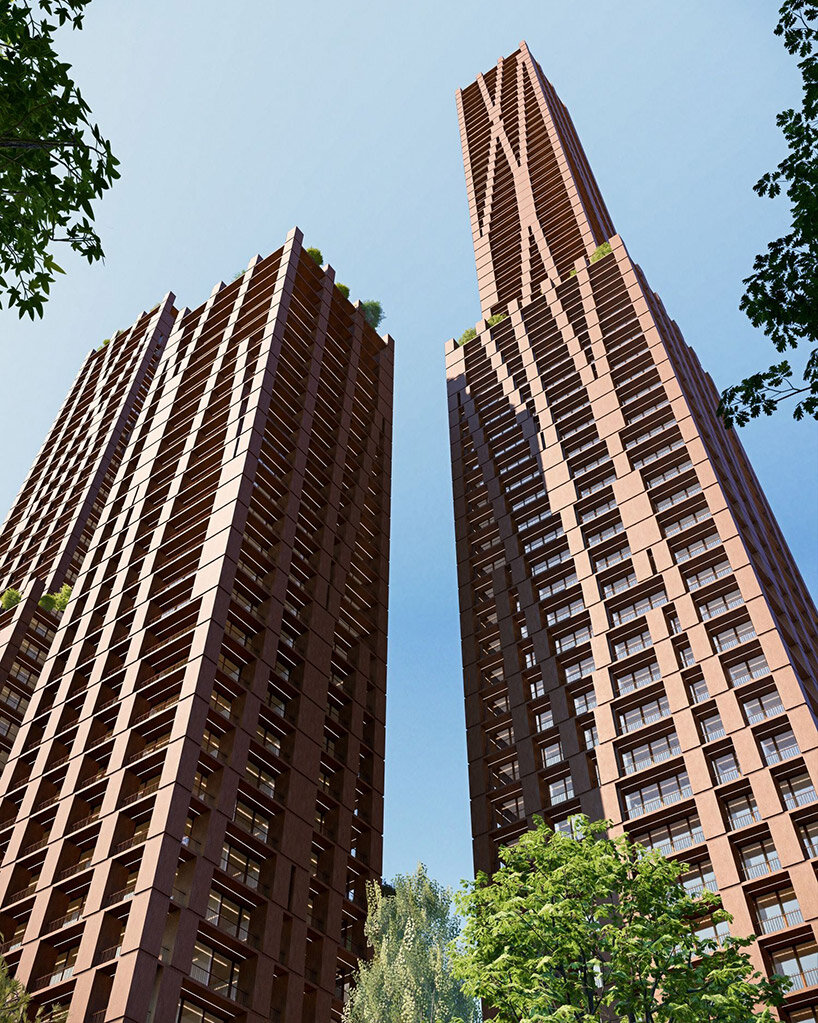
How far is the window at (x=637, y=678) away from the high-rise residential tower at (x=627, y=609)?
146mm

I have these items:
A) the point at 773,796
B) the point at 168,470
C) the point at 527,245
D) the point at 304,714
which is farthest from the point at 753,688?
the point at 527,245

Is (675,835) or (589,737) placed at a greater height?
(589,737)

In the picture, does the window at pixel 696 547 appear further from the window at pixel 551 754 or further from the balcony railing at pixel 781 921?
the balcony railing at pixel 781 921

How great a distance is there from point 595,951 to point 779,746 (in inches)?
1097

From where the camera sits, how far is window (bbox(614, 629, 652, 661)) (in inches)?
2480

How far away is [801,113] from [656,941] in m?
19.9

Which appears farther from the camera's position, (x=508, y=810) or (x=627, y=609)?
(x=627, y=609)

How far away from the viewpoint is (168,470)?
78.0m

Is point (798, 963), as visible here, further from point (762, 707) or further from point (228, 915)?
point (228, 915)

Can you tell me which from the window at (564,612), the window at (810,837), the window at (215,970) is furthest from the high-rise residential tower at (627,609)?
the window at (215,970)

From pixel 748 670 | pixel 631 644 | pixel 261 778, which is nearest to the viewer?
pixel 748 670

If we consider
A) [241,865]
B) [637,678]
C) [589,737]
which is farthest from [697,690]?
[241,865]

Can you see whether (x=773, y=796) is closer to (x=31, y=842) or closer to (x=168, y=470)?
(x=31, y=842)

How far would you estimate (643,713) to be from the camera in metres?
59.2
